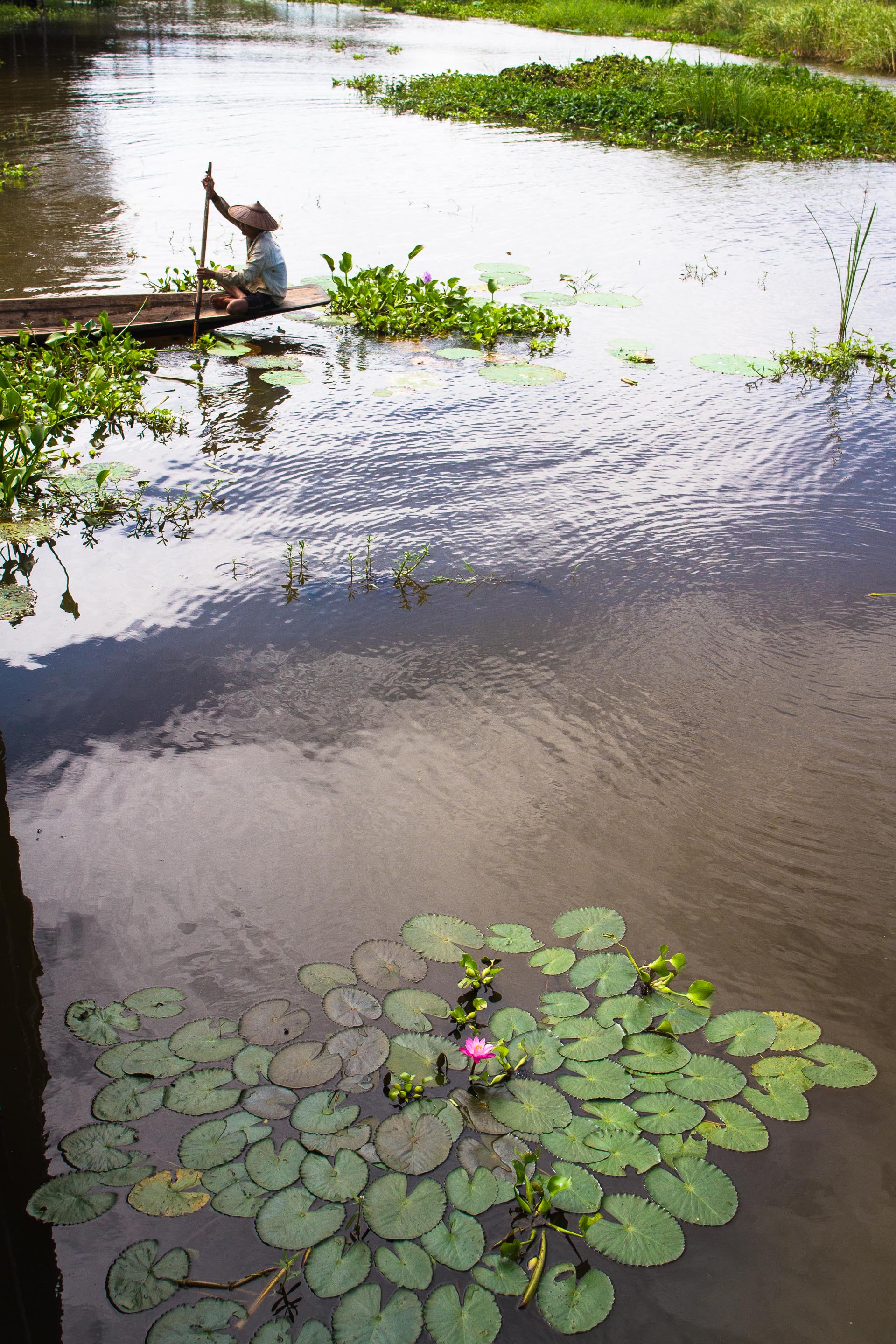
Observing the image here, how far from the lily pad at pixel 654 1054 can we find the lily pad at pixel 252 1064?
0.90 m

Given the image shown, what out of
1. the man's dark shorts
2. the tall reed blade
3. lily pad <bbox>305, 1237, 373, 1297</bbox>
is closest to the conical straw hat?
the man's dark shorts

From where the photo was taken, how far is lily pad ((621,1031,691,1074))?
2.28 meters

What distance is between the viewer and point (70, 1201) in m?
1.96

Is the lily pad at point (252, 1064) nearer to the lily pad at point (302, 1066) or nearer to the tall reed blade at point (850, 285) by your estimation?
the lily pad at point (302, 1066)

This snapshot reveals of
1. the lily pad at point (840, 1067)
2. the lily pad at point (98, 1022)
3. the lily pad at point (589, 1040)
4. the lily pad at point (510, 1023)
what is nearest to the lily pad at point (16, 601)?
the lily pad at point (98, 1022)

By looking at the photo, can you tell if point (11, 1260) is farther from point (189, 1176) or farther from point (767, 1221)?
point (767, 1221)

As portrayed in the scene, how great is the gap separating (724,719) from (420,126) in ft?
53.6

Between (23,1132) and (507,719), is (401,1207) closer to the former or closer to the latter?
(23,1132)

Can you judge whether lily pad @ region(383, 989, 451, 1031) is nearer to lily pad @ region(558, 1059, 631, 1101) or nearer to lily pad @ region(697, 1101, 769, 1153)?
lily pad @ region(558, 1059, 631, 1101)

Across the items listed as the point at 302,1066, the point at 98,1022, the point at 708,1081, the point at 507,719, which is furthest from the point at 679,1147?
the point at 507,719

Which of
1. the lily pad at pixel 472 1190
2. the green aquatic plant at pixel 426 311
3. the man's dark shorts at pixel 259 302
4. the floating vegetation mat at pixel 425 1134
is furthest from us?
the green aquatic plant at pixel 426 311

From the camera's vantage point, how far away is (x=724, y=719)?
371cm

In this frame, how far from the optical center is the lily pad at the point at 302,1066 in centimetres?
220

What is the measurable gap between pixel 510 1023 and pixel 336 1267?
28.7 inches
